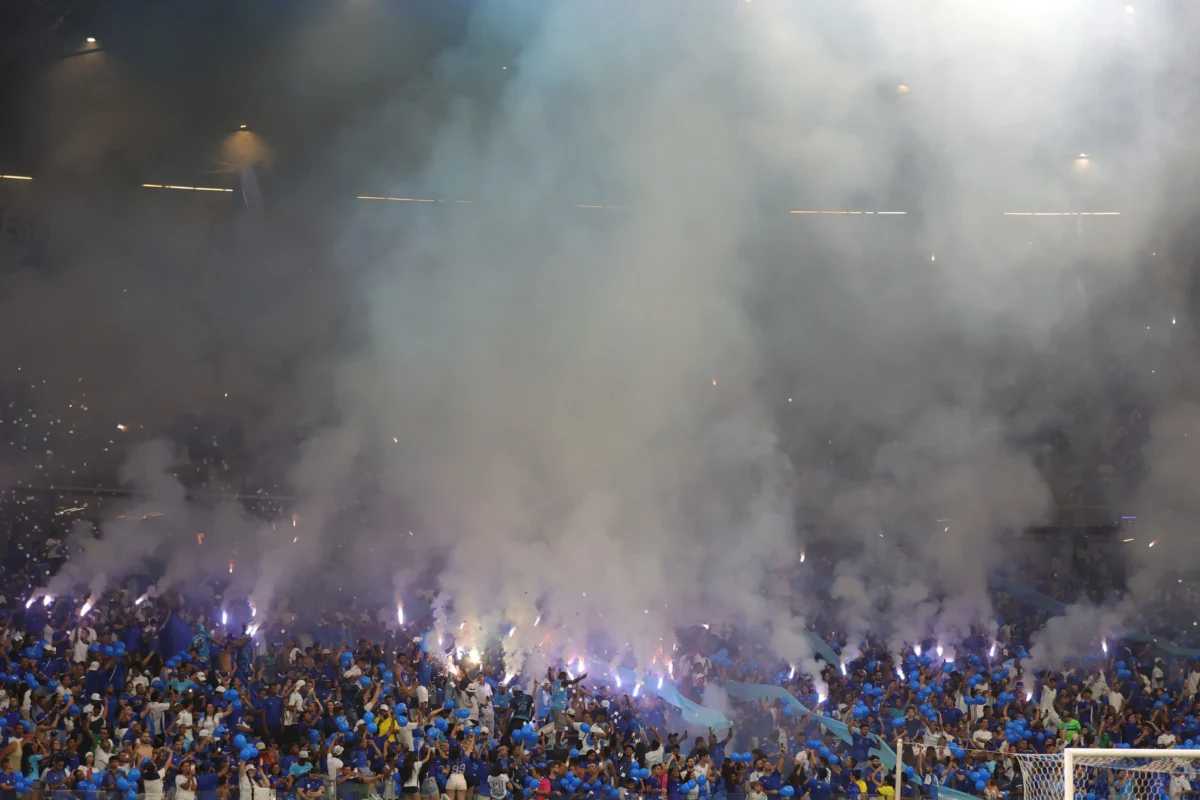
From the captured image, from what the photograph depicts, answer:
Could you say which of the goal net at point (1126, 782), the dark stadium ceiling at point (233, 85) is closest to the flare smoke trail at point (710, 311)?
the dark stadium ceiling at point (233, 85)

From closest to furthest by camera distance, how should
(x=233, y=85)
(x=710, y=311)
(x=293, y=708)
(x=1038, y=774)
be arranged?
(x=1038, y=774) < (x=293, y=708) < (x=233, y=85) < (x=710, y=311)

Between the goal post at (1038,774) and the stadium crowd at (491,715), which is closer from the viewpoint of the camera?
the goal post at (1038,774)

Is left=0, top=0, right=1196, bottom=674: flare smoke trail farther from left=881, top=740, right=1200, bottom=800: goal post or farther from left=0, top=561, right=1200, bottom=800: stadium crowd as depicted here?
left=881, top=740, right=1200, bottom=800: goal post

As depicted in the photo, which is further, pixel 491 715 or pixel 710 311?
pixel 710 311

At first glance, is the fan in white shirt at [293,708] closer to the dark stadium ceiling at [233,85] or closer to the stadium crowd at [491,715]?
the stadium crowd at [491,715]

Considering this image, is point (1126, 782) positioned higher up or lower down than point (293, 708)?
lower down

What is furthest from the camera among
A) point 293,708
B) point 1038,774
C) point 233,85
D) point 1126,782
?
point 233,85

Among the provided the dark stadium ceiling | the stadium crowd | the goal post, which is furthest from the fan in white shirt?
the dark stadium ceiling

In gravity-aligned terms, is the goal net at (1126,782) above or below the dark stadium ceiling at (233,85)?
below

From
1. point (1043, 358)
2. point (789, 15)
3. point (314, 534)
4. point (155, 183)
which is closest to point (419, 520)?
point (314, 534)

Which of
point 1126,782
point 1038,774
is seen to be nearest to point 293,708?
point 1038,774

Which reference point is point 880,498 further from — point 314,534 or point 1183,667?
point 314,534

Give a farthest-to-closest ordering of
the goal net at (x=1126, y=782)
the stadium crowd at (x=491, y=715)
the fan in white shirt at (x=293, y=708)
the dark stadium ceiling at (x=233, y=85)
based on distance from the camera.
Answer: the dark stadium ceiling at (x=233, y=85) < the fan in white shirt at (x=293, y=708) < the stadium crowd at (x=491, y=715) < the goal net at (x=1126, y=782)

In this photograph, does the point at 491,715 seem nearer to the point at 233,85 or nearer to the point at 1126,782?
the point at 1126,782
